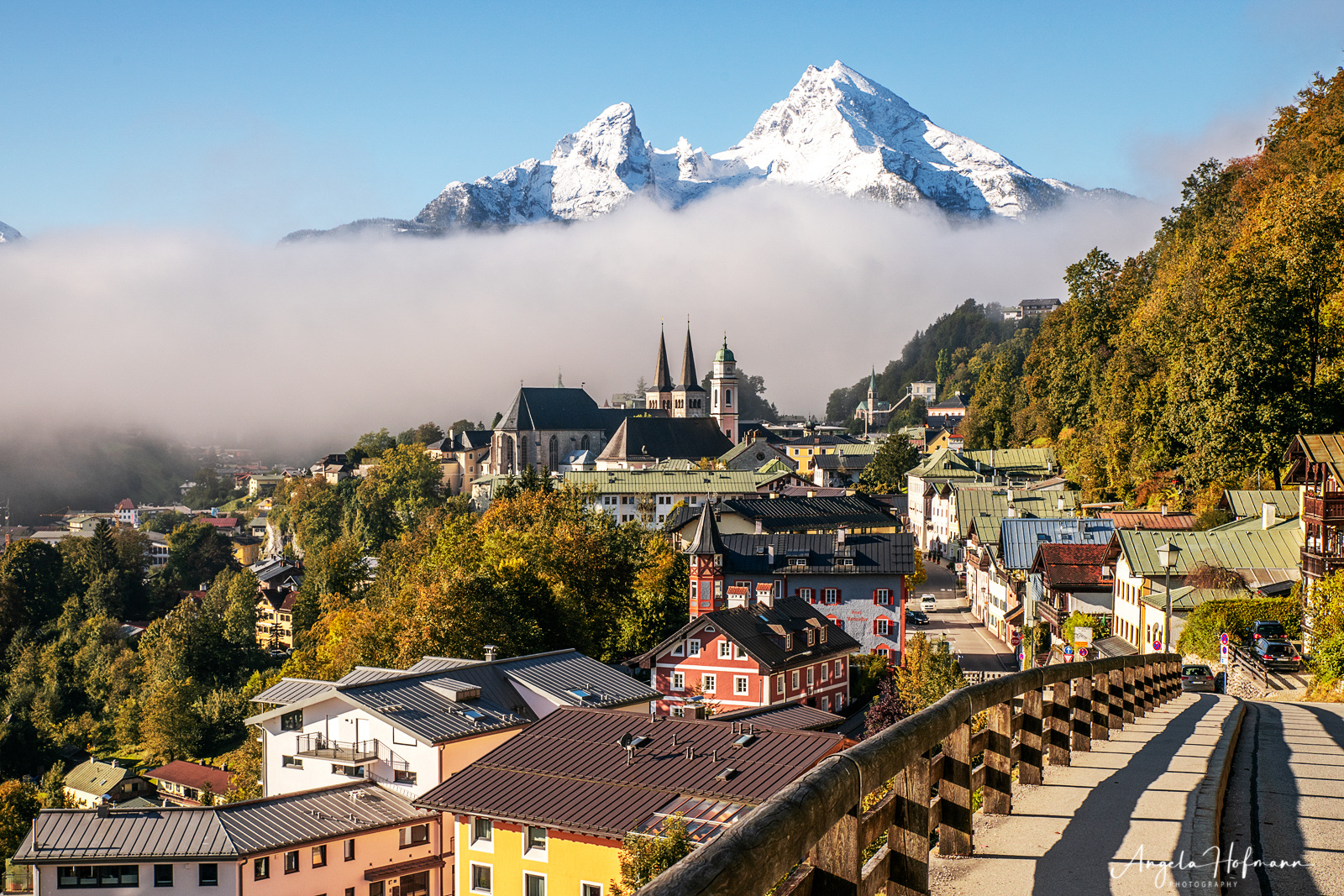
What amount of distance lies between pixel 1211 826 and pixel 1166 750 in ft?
14.0

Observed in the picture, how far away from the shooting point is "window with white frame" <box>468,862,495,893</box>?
1141 inches

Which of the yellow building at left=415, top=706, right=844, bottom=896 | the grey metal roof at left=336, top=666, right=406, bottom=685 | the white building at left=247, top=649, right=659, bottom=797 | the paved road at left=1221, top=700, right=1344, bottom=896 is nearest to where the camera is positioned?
the paved road at left=1221, top=700, right=1344, bottom=896

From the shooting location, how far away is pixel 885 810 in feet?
16.2

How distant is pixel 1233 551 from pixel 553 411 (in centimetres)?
14420

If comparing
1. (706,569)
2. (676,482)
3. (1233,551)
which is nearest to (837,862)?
(1233,551)

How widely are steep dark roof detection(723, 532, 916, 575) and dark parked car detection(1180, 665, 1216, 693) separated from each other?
3095 centimetres

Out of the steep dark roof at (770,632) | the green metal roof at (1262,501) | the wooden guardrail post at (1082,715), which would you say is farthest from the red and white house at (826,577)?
the wooden guardrail post at (1082,715)

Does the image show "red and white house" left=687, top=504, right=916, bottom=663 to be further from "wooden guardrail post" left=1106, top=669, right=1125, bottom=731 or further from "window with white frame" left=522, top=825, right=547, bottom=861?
"wooden guardrail post" left=1106, top=669, right=1125, bottom=731

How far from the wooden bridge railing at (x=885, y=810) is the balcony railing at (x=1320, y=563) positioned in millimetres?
34204

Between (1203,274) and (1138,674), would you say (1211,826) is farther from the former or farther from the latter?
(1203,274)

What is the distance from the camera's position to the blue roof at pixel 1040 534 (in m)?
61.8

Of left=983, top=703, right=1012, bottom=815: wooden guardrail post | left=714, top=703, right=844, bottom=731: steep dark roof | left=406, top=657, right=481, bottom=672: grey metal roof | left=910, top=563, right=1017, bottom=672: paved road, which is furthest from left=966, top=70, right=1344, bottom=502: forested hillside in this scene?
left=983, top=703, right=1012, bottom=815: wooden guardrail post

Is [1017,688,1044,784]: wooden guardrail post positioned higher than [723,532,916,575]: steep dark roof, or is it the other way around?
[1017,688,1044,784]: wooden guardrail post

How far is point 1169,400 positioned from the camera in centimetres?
5581
